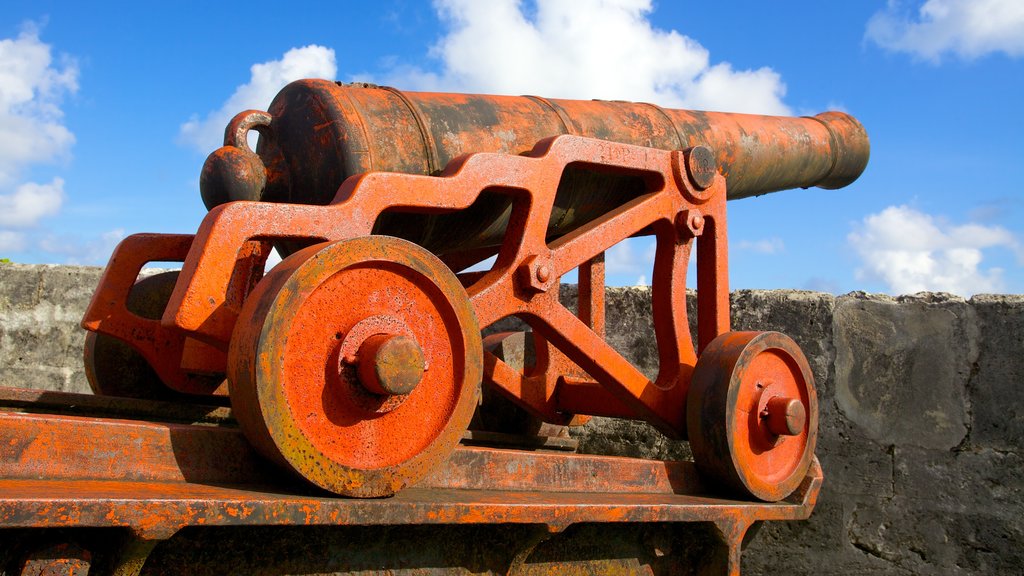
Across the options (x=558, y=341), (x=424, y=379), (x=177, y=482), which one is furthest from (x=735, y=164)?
(x=177, y=482)

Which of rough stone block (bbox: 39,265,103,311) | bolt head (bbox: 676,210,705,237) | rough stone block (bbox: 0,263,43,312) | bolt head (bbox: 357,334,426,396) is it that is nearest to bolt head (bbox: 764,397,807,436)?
bolt head (bbox: 676,210,705,237)

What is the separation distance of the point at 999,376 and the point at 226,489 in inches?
123

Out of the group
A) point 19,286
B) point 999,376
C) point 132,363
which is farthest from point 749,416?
point 19,286

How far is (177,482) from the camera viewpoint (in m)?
2.40

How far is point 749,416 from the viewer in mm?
3604

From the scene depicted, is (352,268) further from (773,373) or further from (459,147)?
(773,373)

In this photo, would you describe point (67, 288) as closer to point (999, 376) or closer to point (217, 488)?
point (217, 488)

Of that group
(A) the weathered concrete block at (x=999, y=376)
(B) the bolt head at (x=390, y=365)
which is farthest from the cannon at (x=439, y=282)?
(A) the weathered concrete block at (x=999, y=376)

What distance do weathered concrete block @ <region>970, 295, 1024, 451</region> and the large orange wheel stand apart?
7.86 ft

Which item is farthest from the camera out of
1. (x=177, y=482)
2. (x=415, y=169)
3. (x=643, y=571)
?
(x=415, y=169)

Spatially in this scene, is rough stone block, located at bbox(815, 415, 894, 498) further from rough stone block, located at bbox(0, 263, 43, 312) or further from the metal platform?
rough stone block, located at bbox(0, 263, 43, 312)

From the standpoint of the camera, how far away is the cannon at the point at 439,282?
98.4 inches

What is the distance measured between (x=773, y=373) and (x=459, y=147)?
141cm

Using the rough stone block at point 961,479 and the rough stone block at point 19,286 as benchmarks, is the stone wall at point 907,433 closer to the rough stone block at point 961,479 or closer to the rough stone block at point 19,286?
the rough stone block at point 961,479
